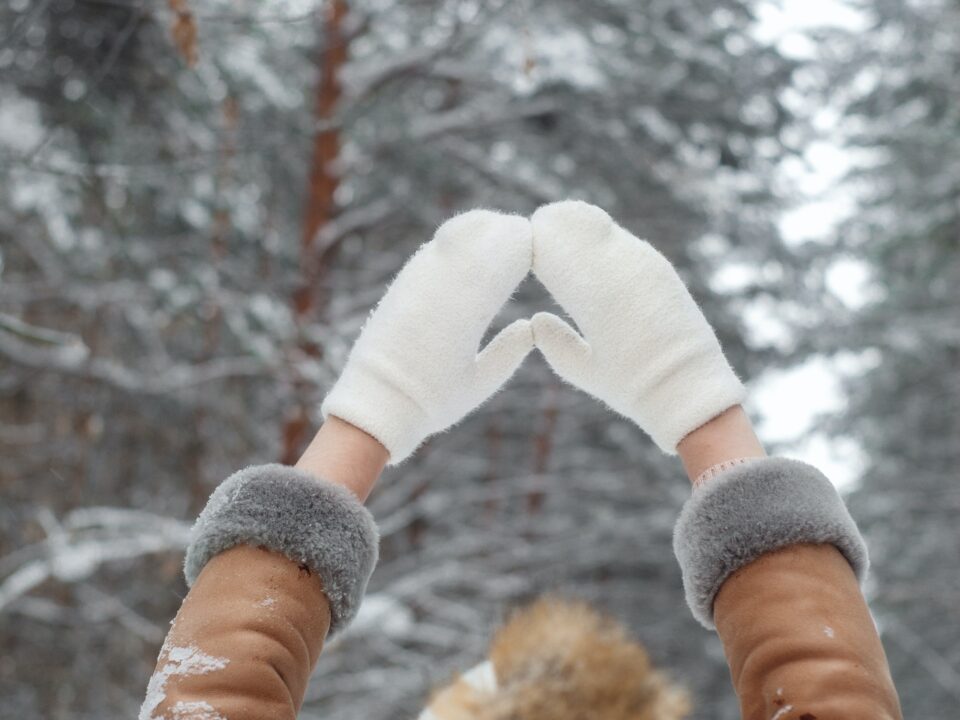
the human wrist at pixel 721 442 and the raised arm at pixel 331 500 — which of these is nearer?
the raised arm at pixel 331 500

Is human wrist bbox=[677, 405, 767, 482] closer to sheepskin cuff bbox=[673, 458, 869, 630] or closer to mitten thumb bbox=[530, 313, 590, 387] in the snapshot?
sheepskin cuff bbox=[673, 458, 869, 630]

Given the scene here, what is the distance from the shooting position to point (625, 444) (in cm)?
722

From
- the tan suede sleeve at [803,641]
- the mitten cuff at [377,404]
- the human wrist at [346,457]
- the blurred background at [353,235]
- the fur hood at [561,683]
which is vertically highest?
the mitten cuff at [377,404]

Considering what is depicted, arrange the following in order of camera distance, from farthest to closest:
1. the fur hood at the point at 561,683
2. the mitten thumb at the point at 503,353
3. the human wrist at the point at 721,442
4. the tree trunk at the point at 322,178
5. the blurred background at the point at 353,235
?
the tree trunk at the point at 322,178
the blurred background at the point at 353,235
the fur hood at the point at 561,683
the mitten thumb at the point at 503,353
the human wrist at the point at 721,442

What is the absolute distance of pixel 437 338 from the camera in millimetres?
1314

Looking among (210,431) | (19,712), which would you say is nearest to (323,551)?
(210,431)

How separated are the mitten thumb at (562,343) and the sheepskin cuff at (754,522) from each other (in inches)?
11.2

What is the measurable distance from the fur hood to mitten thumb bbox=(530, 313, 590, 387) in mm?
580

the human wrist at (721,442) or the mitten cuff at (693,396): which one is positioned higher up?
the mitten cuff at (693,396)

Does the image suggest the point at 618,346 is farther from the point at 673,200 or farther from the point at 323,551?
the point at 673,200

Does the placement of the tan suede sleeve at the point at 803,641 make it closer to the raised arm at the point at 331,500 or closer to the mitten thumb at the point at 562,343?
the mitten thumb at the point at 562,343

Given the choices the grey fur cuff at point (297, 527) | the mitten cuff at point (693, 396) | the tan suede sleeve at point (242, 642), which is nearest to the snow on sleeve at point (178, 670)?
the tan suede sleeve at point (242, 642)

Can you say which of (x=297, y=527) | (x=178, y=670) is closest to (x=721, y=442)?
(x=297, y=527)

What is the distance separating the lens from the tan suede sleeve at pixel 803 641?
103 centimetres
